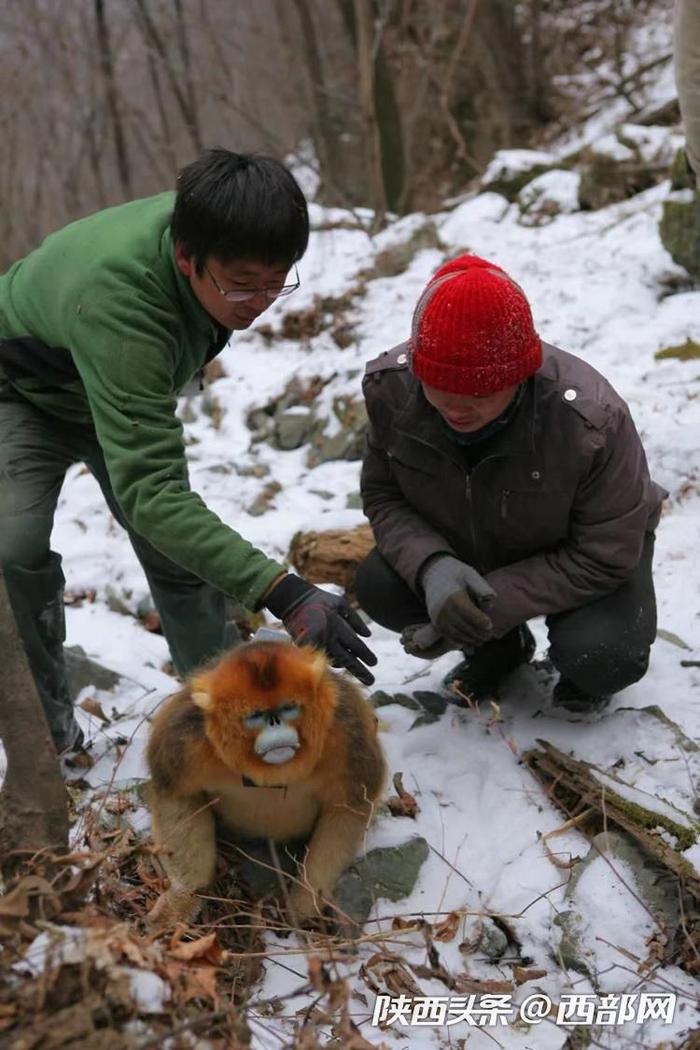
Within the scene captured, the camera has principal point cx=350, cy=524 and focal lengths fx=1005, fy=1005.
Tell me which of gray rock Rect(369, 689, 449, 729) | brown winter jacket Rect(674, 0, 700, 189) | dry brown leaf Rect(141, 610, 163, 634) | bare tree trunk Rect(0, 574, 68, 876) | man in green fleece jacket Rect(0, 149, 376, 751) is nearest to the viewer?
bare tree trunk Rect(0, 574, 68, 876)

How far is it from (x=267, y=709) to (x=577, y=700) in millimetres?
1420

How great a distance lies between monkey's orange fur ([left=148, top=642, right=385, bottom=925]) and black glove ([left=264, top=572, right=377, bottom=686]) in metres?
0.07

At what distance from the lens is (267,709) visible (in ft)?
7.75

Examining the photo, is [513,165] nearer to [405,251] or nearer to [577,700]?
[405,251]

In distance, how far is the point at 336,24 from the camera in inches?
459

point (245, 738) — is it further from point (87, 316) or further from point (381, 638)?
point (381, 638)

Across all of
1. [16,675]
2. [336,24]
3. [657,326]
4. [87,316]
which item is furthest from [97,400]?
[336,24]

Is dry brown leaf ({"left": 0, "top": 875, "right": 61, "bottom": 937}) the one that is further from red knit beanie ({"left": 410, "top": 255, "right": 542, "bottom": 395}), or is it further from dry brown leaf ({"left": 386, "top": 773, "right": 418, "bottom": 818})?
red knit beanie ({"left": 410, "top": 255, "right": 542, "bottom": 395})

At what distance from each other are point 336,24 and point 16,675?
1139 cm

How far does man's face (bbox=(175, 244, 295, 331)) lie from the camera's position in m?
2.68

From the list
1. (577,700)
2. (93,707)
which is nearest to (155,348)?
(93,707)

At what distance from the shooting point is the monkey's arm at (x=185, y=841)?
2.67m

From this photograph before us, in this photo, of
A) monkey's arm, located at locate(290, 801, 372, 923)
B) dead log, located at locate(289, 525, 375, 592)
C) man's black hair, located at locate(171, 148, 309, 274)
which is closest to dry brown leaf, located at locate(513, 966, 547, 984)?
monkey's arm, located at locate(290, 801, 372, 923)

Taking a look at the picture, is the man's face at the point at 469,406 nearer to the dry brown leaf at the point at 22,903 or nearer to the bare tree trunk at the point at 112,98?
the dry brown leaf at the point at 22,903
